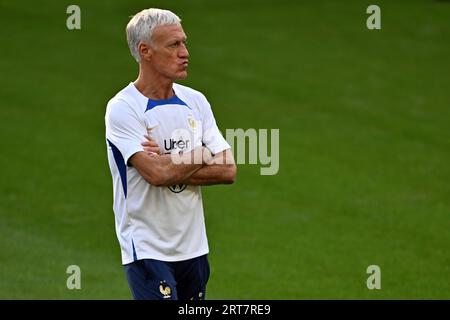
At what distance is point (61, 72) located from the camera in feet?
67.3

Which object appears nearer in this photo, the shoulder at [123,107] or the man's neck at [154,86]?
the shoulder at [123,107]

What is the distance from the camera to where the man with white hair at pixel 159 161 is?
21.8ft

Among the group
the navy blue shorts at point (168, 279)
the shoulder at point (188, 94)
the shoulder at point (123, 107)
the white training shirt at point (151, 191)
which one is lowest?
the navy blue shorts at point (168, 279)

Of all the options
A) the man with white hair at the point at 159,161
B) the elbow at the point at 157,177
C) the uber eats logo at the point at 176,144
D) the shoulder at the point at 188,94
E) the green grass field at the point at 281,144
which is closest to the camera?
the elbow at the point at 157,177

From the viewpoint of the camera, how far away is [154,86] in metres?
6.77

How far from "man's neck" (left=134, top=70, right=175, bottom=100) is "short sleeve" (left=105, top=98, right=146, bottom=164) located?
175 millimetres

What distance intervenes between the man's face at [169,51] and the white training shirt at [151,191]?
202 millimetres

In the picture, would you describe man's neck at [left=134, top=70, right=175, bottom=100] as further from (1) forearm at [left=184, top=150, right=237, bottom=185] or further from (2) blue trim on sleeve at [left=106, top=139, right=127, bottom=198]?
(1) forearm at [left=184, top=150, right=237, bottom=185]

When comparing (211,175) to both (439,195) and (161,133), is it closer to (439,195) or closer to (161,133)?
(161,133)

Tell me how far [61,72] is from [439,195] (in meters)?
8.58

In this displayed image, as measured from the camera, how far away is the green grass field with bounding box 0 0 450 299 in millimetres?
12055

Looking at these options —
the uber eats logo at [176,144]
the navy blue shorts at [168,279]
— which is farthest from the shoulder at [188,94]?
the navy blue shorts at [168,279]

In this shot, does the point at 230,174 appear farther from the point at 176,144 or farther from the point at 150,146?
the point at 150,146

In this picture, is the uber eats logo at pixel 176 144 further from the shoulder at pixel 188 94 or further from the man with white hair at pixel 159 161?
the shoulder at pixel 188 94
